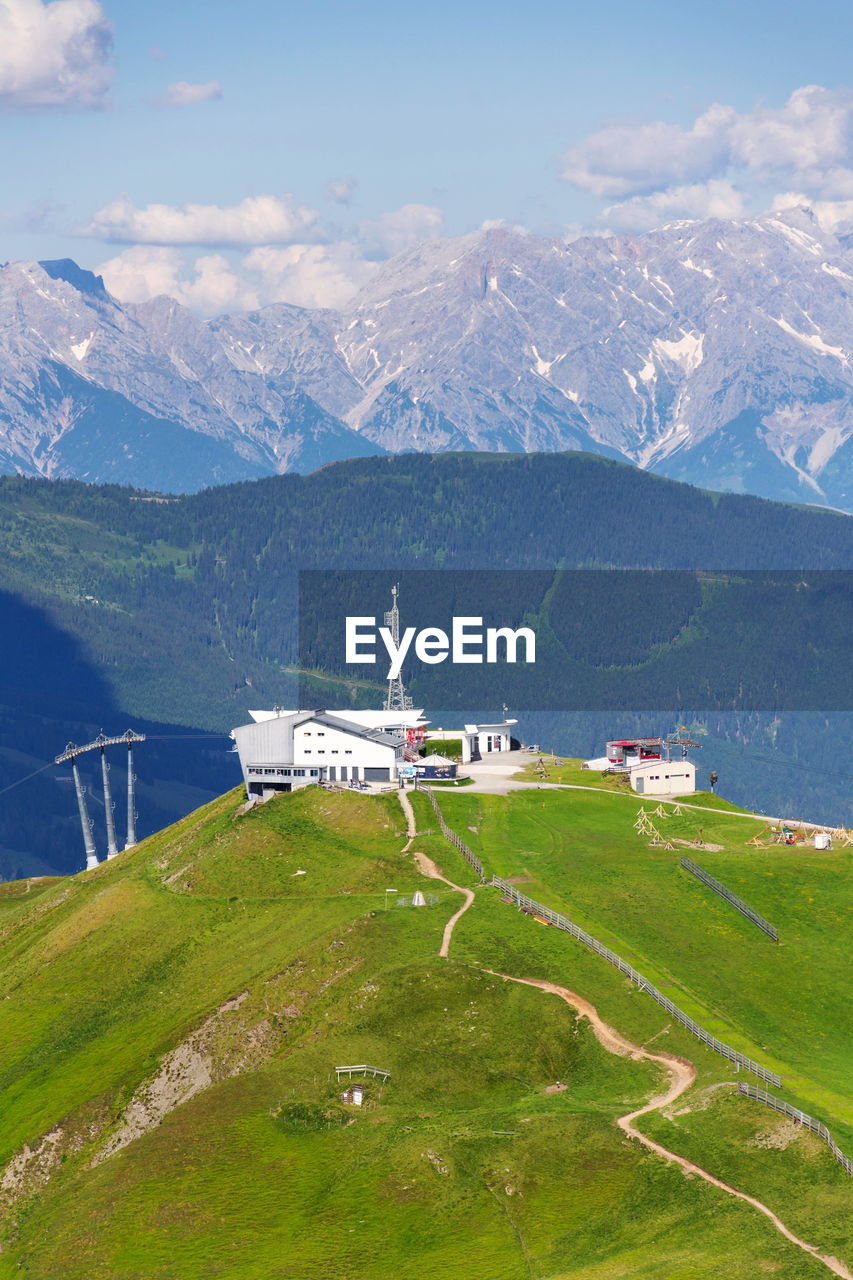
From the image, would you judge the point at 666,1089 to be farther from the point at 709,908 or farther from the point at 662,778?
the point at 662,778

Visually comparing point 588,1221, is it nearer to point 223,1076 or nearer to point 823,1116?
point 823,1116

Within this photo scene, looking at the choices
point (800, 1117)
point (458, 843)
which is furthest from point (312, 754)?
point (800, 1117)

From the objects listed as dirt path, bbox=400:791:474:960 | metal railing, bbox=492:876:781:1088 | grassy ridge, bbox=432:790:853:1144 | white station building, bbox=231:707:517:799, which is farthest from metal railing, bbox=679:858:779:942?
white station building, bbox=231:707:517:799

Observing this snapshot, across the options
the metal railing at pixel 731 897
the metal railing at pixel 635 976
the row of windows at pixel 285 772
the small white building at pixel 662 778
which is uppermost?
the metal railing at pixel 635 976

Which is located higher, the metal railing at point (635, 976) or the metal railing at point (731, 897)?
the metal railing at point (635, 976)

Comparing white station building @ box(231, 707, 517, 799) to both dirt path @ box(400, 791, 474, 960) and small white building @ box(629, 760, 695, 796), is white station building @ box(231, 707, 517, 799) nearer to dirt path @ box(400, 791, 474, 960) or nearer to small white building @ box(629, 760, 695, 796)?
dirt path @ box(400, 791, 474, 960)

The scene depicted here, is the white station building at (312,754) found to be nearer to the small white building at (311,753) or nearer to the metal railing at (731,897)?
the small white building at (311,753)

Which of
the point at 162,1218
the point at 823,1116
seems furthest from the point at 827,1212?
the point at 162,1218

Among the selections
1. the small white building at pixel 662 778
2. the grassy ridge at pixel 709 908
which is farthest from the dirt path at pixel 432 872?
the small white building at pixel 662 778
